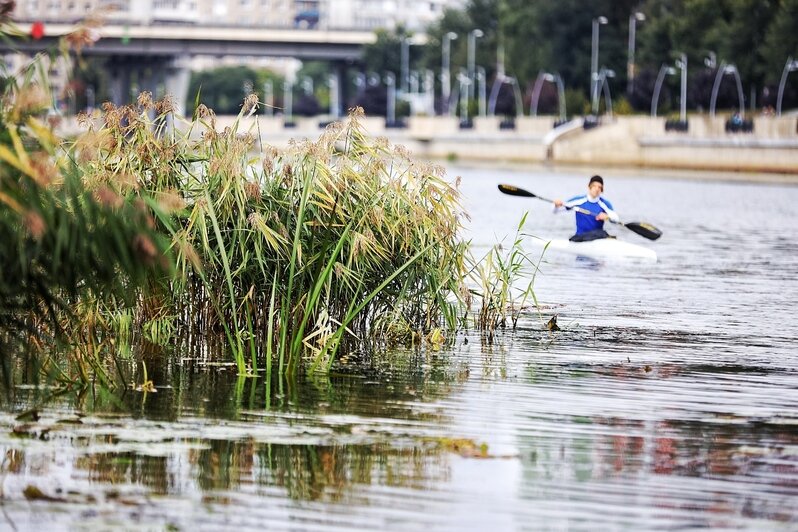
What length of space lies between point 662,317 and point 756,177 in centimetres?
6138

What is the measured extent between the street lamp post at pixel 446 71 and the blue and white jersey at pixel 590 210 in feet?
343

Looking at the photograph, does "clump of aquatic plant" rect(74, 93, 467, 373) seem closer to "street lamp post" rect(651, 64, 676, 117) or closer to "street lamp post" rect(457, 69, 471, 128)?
"street lamp post" rect(651, 64, 676, 117)

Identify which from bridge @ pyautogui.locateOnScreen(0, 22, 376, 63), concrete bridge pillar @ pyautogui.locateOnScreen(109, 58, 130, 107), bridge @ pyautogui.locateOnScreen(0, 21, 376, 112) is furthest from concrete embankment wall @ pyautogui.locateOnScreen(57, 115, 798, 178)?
concrete bridge pillar @ pyautogui.locateOnScreen(109, 58, 130, 107)

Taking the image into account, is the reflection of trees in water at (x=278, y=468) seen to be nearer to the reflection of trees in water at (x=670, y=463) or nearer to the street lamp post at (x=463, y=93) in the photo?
the reflection of trees in water at (x=670, y=463)

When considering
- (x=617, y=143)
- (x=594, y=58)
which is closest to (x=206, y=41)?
(x=594, y=58)

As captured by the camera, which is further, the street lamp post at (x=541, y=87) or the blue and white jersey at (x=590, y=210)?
the street lamp post at (x=541, y=87)

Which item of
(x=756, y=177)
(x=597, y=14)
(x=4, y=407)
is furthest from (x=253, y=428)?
(x=597, y=14)

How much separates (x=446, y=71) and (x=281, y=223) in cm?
12373

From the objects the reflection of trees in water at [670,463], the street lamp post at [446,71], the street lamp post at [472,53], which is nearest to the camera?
the reflection of trees in water at [670,463]

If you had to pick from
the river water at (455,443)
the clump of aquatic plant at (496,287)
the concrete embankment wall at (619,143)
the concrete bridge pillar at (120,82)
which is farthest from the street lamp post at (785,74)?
the concrete bridge pillar at (120,82)

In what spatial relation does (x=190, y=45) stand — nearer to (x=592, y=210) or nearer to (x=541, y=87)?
(x=541, y=87)

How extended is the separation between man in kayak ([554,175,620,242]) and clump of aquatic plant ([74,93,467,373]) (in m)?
11.3

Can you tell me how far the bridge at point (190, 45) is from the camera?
134 m

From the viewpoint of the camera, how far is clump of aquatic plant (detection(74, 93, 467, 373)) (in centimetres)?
1469
